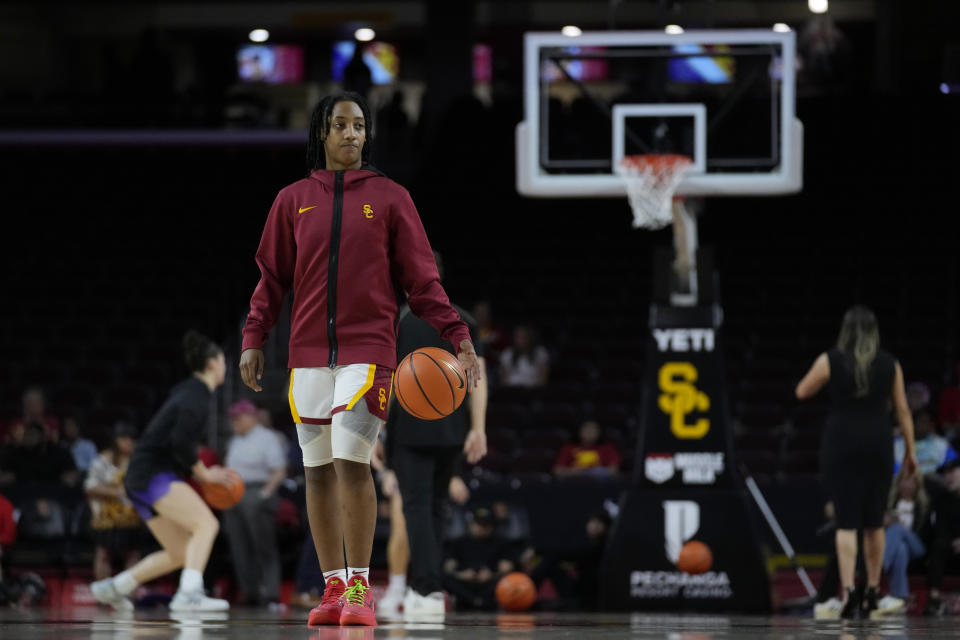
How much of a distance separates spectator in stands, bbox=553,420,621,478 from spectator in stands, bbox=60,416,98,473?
14.5 ft

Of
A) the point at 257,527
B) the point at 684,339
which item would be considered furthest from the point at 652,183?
the point at 257,527

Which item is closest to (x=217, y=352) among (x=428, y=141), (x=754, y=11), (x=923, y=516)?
(x=923, y=516)

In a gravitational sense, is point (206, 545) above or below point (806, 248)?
below

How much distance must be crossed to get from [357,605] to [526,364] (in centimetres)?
1041

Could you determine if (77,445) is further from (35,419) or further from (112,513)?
(112,513)

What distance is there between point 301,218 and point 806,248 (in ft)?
45.1

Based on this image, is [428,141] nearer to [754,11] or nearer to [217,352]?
[754,11]

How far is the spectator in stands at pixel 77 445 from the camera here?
44.5 feet

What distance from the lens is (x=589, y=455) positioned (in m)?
12.9

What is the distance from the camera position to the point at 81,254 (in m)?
19.0

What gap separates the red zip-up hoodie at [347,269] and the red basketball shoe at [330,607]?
78cm

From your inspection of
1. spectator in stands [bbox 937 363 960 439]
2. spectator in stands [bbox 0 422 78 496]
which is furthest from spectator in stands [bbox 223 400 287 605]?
spectator in stands [bbox 937 363 960 439]

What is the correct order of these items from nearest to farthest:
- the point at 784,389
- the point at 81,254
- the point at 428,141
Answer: the point at 784,389
the point at 81,254
the point at 428,141

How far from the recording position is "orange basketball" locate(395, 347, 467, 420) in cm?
493
